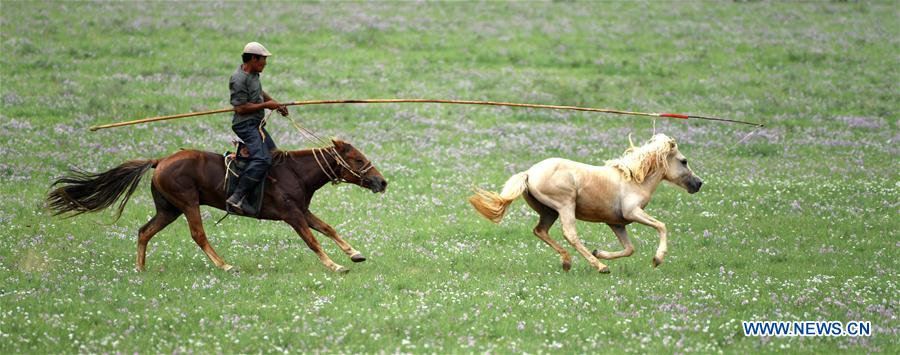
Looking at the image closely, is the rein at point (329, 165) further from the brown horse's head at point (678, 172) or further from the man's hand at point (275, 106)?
the brown horse's head at point (678, 172)

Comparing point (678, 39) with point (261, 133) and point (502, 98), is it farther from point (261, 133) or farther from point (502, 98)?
point (261, 133)

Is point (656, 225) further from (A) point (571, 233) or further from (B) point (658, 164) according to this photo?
(A) point (571, 233)

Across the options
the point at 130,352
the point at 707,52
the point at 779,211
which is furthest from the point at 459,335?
the point at 707,52

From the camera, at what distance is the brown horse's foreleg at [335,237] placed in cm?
1358

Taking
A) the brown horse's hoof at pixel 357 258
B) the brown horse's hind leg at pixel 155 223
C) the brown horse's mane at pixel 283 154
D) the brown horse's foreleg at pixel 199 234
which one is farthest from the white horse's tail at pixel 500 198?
the brown horse's hind leg at pixel 155 223

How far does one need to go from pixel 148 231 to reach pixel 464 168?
29.5 feet

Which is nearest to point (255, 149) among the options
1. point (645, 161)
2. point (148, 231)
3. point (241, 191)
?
point (241, 191)

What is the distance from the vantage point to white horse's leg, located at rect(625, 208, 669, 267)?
45.4ft

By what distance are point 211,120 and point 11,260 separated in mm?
12098

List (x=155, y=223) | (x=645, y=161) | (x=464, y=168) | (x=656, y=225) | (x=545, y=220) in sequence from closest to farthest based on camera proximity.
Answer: (x=155, y=223), (x=656, y=225), (x=645, y=161), (x=545, y=220), (x=464, y=168)

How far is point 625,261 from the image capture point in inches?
594

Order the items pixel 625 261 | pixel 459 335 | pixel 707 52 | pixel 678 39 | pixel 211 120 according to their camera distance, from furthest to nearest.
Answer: pixel 678 39 < pixel 707 52 < pixel 211 120 < pixel 625 261 < pixel 459 335

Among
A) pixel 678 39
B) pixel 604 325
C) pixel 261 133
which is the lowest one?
pixel 678 39

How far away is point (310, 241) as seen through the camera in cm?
1373
